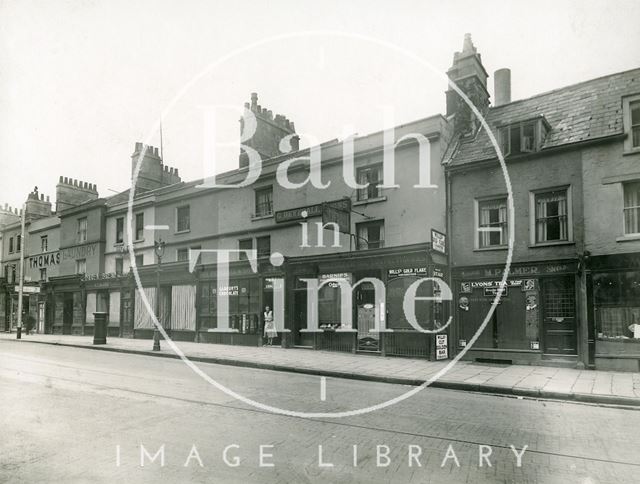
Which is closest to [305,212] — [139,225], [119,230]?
[139,225]

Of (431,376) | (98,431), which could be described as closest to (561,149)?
(431,376)

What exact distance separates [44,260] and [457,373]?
106 feet

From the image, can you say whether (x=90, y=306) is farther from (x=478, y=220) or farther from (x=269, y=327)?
(x=478, y=220)

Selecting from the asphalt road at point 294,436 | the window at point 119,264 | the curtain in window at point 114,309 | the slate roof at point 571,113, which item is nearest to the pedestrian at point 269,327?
the asphalt road at point 294,436

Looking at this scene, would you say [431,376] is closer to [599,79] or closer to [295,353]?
[295,353]

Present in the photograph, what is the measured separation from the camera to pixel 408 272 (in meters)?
16.5

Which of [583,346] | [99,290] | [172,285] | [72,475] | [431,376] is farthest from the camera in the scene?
[99,290]

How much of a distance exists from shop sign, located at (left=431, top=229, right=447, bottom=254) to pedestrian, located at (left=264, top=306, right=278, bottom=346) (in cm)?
810

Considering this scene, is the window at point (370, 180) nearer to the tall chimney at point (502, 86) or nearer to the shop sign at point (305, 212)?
the shop sign at point (305, 212)

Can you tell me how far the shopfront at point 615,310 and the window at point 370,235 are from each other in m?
7.25

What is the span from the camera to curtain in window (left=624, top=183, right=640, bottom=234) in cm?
1371

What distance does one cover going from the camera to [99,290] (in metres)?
28.6

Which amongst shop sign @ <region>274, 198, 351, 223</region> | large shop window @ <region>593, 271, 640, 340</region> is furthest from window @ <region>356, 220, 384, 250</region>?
large shop window @ <region>593, 271, 640, 340</region>

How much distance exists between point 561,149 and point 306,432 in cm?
1277
